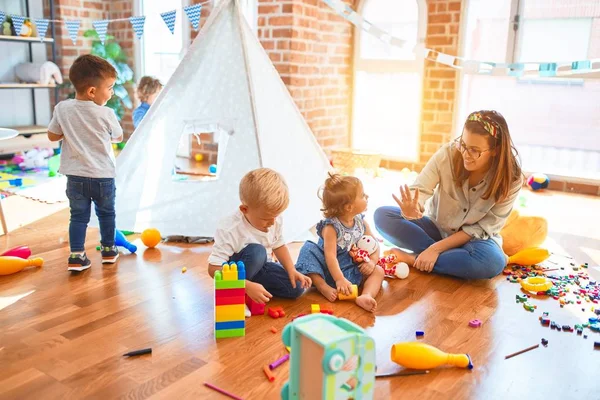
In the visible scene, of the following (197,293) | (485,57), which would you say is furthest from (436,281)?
(485,57)

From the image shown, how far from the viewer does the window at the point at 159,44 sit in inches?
204

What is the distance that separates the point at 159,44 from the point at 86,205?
3360 mm

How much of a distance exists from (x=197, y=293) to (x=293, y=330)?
39.6 inches

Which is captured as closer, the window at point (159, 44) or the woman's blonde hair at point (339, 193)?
the woman's blonde hair at point (339, 193)

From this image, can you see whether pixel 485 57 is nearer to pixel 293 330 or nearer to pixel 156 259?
pixel 156 259

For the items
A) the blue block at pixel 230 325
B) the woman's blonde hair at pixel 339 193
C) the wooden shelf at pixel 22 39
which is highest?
the wooden shelf at pixel 22 39

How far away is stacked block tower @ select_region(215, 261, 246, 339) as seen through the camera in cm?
165

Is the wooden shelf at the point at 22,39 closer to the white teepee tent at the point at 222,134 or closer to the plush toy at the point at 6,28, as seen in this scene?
the plush toy at the point at 6,28

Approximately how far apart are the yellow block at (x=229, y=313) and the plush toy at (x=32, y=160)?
3.31 meters

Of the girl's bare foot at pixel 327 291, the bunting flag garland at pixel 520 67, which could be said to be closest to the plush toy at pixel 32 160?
the bunting flag garland at pixel 520 67

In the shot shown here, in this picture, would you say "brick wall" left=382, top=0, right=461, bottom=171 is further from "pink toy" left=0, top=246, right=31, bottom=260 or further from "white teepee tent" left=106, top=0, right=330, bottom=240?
"pink toy" left=0, top=246, right=31, bottom=260

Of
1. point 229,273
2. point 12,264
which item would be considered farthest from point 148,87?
point 229,273

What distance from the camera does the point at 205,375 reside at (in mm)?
1497

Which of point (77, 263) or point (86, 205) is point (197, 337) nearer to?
point (77, 263)
